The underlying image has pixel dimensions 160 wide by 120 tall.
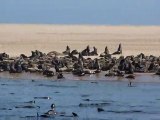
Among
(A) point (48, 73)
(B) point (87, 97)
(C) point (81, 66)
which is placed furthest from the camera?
(C) point (81, 66)

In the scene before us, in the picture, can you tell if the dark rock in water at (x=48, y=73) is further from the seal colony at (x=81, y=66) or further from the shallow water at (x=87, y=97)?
the shallow water at (x=87, y=97)

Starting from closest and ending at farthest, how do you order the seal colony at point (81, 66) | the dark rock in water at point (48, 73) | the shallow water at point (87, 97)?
the shallow water at point (87, 97), the dark rock in water at point (48, 73), the seal colony at point (81, 66)

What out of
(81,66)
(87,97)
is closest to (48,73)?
(81,66)

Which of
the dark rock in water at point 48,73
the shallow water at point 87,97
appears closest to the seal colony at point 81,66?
the dark rock in water at point 48,73

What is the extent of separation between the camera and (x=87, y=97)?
21.2 meters

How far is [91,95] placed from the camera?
2159cm

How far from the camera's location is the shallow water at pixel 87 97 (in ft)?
59.5

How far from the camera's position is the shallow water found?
18125mm

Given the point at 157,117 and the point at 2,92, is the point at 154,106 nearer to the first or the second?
the point at 157,117

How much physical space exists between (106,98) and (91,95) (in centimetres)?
67

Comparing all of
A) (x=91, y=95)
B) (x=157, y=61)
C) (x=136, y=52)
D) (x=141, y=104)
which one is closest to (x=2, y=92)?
(x=91, y=95)

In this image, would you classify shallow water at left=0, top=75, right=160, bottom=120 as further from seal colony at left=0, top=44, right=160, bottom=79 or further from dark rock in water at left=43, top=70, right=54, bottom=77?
dark rock in water at left=43, top=70, right=54, bottom=77

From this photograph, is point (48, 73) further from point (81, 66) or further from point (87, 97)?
point (87, 97)

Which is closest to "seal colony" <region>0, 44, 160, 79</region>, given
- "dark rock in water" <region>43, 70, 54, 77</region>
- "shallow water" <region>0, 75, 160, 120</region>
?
"dark rock in water" <region>43, 70, 54, 77</region>
